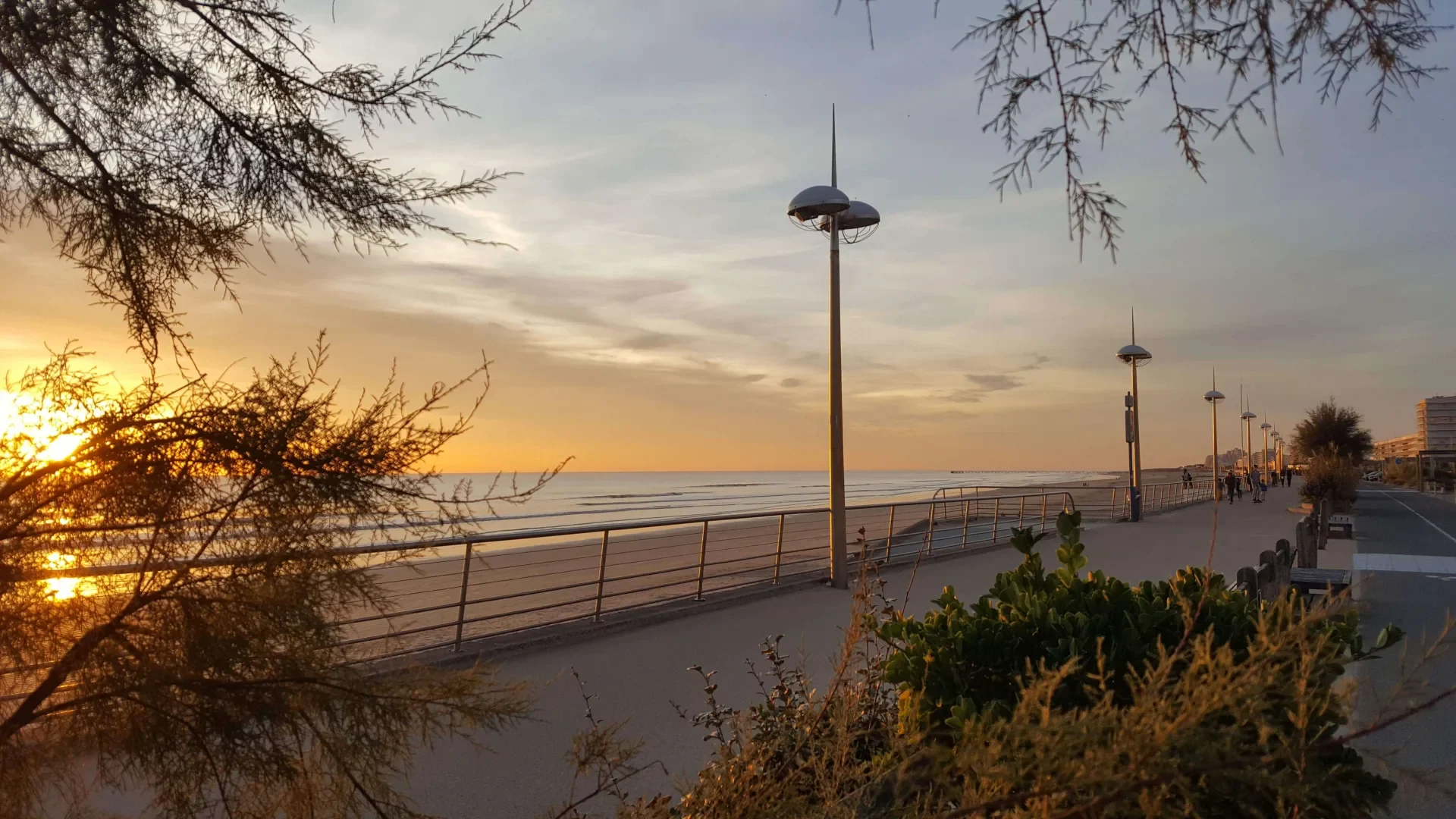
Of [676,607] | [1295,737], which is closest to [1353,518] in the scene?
[676,607]

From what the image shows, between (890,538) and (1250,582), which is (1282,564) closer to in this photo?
(1250,582)

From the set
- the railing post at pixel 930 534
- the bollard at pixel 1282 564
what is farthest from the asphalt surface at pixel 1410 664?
the railing post at pixel 930 534

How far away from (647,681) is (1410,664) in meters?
4.65

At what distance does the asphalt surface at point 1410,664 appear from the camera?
1.37m

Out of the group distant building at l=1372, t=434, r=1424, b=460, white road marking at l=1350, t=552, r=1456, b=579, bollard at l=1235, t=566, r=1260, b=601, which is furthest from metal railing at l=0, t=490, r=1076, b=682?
distant building at l=1372, t=434, r=1424, b=460

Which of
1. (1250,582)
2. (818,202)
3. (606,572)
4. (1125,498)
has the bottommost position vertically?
(606,572)

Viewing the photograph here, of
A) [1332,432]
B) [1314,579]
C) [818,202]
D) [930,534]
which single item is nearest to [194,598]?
[930,534]

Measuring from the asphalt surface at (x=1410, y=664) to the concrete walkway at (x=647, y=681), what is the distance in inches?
49.2

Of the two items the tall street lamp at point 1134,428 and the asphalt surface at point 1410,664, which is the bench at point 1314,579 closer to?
the asphalt surface at point 1410,664

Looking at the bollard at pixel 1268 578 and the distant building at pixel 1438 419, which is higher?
the distant building at pixel 1438 419

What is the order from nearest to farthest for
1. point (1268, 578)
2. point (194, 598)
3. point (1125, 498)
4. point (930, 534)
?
point (194, 598), point (1268, 578), point (930, 534), point (1125, 498)

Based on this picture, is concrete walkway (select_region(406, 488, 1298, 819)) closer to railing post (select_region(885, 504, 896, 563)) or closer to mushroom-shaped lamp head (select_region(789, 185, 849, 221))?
railing post (select_region(885, 504, 896, 563))

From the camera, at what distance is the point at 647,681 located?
6102 millimetres

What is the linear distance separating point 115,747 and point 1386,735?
5.94 metres
